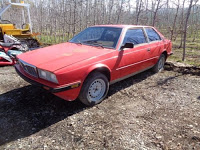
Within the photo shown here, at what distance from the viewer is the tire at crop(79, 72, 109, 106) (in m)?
2.97

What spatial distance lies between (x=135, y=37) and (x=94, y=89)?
71.4 inches

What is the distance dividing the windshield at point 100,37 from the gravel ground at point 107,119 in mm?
1236

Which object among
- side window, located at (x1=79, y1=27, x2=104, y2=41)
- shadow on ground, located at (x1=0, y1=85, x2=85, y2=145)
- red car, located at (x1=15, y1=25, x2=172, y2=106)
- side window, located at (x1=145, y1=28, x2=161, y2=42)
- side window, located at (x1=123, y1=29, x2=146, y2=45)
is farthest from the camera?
side window, located at (x1=145, y1=28, x2=161, y2=42)

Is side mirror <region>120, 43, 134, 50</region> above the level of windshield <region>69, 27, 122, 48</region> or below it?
below

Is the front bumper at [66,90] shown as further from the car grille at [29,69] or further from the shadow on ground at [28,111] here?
the shadow on ground at [28,111]

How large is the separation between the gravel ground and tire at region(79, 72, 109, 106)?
154 millimetres

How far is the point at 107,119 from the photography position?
9.34 feet

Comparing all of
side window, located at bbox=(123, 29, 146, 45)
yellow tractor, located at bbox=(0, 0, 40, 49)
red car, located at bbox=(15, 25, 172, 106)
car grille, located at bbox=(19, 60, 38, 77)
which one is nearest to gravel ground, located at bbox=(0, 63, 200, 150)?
red car, located at bbox=(15, 25, 172, 106)

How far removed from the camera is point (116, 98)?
3.65m

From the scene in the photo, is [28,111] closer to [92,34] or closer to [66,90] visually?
[66,90]

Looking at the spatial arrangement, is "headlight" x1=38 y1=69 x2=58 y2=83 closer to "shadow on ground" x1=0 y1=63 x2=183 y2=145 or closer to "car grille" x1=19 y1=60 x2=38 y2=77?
"car grille" x1=19 y1=60 x2=38 y2=77

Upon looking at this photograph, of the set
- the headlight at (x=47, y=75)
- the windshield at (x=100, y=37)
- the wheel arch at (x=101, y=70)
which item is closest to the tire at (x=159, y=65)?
the windshield at (x=100, y=37)

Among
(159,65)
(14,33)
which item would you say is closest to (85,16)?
(14,33)

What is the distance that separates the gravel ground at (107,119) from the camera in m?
2.33
